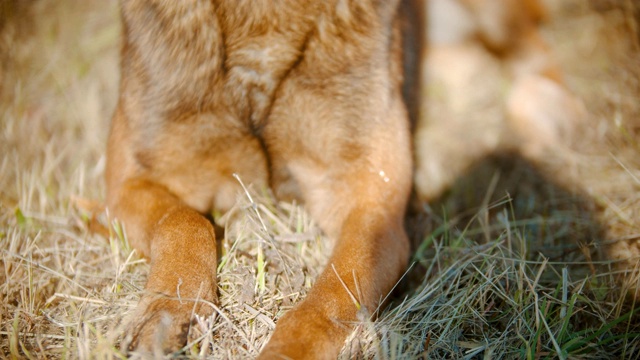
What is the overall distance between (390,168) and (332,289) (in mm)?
522

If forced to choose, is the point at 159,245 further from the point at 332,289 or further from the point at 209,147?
the point at 332,289

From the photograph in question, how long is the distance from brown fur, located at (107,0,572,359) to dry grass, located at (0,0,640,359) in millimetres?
158

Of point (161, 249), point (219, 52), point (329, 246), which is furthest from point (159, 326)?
point (219, 52)

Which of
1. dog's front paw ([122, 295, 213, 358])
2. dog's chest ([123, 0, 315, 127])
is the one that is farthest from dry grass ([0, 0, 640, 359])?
dog's chest ([123, 0, 315, 127])

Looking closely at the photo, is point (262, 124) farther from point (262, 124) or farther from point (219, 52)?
point (219, 52)

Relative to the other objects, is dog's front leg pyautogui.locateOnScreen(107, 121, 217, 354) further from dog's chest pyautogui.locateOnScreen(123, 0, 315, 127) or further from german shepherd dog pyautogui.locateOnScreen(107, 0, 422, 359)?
dog's chest pyautogui.locateOnScreen(123, 0, 315, 127)

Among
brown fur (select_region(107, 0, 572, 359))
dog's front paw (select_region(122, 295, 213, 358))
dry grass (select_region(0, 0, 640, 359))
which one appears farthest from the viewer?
brown fur (select_region(107, 0, 572, 359))

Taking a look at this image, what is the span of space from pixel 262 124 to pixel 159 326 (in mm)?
771

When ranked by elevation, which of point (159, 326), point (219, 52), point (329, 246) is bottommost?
point (329, 246)

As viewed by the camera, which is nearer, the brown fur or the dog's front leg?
the dog's front leg

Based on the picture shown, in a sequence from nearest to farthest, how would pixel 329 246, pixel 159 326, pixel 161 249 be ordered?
pixel 159 326
pixel 161 249
pixel 329 246

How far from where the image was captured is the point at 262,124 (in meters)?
1.80

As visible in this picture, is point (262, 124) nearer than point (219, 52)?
No

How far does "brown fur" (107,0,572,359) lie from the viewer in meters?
1.65
